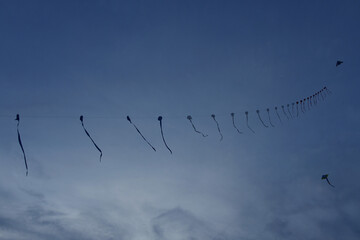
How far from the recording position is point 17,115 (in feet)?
70.2

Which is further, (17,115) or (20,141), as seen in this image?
(17,115)

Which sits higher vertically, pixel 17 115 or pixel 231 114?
pixel 231 114

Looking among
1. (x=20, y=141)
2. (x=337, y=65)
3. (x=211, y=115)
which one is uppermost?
(x=337, y=65)

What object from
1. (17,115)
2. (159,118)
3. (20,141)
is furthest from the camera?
(159,118)

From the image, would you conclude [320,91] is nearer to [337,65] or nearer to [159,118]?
[337,65]

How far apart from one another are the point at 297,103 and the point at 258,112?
5.03 metres

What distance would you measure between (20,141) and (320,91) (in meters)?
27.5

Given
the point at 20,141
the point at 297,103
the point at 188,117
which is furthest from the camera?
the point at 297,103

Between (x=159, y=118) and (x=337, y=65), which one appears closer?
(x=159, y=118)

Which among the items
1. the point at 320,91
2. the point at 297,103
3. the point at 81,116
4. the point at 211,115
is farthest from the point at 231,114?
the point at 81,116

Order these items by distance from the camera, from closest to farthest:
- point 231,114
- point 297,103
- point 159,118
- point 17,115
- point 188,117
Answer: point 17,115 → point 159,118 → point 188,117 → point 231,114 → point 297,103

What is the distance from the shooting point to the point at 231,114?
2727 centimetres

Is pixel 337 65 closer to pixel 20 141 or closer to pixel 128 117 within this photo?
pixel 128 117

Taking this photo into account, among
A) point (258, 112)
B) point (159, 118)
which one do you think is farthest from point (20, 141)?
point (258, 112)
